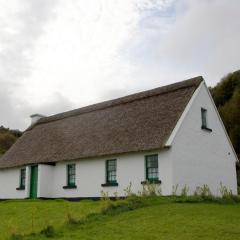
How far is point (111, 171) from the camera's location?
23.8 metres

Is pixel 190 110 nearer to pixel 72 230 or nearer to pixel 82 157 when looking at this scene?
pixel 82 157

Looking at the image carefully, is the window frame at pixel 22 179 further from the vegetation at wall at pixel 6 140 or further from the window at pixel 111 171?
the vegetation at wall at pixel 6 140

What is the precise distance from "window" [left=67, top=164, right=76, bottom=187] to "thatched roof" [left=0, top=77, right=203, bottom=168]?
2.41ft

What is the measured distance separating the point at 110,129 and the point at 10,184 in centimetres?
1023

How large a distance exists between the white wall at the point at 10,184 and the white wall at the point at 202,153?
1273 centimetres

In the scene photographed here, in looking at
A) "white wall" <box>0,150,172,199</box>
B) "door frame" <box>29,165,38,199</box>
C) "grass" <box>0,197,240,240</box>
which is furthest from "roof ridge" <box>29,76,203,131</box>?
"grass" <box>0,197,240,240</box>

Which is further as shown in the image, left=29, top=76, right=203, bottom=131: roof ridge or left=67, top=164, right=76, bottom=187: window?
left=67, top=164, right=76, bottom=187: window

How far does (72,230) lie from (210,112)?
15.2 m

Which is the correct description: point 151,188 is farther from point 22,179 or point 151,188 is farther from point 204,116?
point 22,179

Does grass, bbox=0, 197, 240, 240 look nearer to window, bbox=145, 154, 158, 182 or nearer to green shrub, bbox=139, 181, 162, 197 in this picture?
green shrub, bbox=139, 181, 162, 197

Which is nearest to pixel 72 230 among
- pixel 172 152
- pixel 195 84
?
pixel 172 152

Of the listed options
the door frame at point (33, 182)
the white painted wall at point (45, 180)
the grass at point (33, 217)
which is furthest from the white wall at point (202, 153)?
the door frame at point (33, 182)

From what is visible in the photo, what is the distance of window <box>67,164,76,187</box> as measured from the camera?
26.2 meters

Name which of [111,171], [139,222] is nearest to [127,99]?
[111,171]
